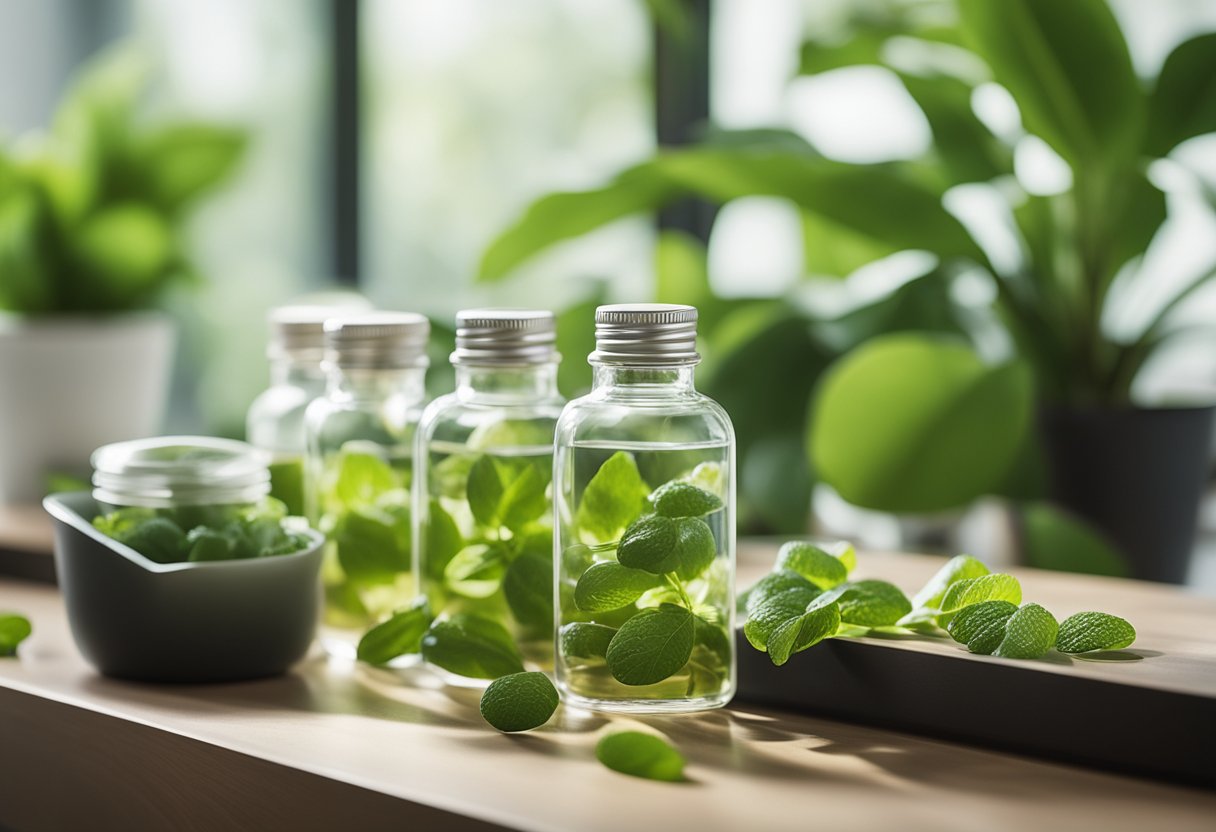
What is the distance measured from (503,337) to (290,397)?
0.80 feet

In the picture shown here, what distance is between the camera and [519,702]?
61 cm

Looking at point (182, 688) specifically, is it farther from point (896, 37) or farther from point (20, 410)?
point (896, 37)

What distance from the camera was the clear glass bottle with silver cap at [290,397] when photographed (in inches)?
34.0

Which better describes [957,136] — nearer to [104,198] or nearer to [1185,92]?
[1185,92]

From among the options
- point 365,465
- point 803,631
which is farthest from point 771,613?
point 365,465

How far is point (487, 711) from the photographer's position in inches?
24.2

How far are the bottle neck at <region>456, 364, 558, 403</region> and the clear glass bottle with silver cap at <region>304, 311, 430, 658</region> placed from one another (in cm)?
6

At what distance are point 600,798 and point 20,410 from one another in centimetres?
93

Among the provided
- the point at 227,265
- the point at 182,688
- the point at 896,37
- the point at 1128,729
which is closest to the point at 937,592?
the point at 1128,729

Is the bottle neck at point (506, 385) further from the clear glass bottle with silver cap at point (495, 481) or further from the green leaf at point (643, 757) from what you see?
the green leaf at point (643, 757)

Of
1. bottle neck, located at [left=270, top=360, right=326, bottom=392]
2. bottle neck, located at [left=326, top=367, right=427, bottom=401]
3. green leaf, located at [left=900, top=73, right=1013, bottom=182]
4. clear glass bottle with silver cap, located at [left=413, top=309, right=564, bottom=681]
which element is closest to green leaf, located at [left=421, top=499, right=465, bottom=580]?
clear glass bottle with silver cap, located at [left=413, top=309, right=564, bottom=681]

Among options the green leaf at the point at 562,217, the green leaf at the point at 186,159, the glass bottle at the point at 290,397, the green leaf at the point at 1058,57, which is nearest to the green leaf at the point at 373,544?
the glass bottle at the point at 290,397

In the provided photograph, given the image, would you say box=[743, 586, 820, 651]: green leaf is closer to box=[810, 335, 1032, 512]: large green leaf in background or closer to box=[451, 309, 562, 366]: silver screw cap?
box=[451, 309, 562, 366]: silver screw cap

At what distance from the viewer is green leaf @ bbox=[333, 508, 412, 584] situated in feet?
2.49
